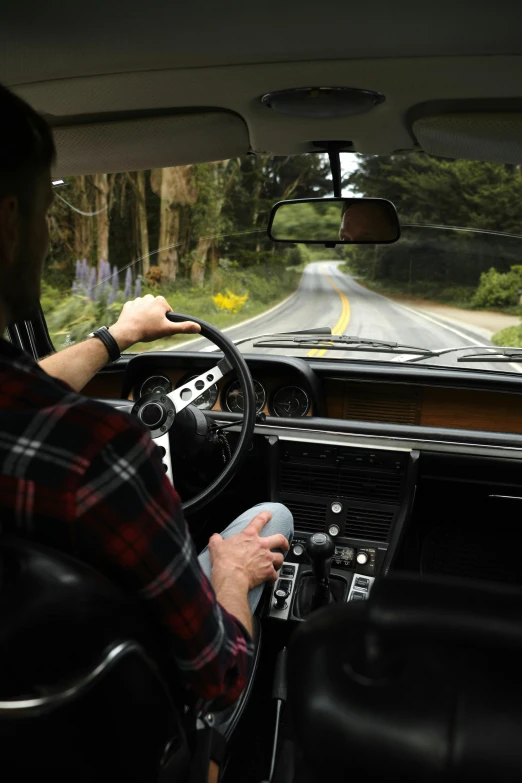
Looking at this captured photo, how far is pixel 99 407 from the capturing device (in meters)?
1.18

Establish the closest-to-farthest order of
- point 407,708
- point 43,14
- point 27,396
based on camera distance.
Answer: point 407,708, point 27,396, point 43,14

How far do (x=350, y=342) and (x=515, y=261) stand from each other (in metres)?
0.96

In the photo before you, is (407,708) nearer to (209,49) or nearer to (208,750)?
(208,750)

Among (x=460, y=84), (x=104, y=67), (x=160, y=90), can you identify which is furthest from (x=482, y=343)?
(x=104, y=67)

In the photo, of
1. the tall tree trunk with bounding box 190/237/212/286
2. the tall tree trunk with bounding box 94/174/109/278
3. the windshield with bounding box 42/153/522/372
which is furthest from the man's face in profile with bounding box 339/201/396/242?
the tall tree trunk with bounding box 94/174/109/278

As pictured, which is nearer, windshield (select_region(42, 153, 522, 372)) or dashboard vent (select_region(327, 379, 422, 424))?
windshield (select_region(42, 153, 522, 372))

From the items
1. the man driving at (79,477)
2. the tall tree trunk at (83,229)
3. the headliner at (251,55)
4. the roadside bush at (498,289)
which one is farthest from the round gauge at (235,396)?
the man driving at (79,477)

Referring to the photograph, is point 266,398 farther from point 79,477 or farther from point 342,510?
point 79,477

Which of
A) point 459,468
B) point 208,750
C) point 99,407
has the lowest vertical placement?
point 208,750

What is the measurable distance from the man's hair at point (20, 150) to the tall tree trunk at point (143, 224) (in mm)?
2795

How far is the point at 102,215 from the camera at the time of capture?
4.59 m

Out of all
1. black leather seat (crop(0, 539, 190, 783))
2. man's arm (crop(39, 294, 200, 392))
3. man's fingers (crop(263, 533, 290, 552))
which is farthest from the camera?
man's arm (crop(39, 294, 200, 392))

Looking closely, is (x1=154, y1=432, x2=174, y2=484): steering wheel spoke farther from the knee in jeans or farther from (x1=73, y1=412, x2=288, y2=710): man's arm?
(x1=73, y1=412, x2=288, y2=710): man's arm

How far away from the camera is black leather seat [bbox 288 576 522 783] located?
80 centimetres
